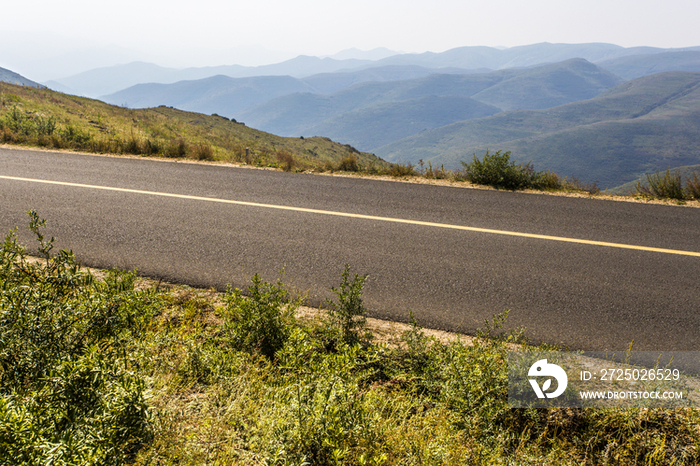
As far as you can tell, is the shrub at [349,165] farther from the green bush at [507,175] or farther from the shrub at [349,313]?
the shrub at [349,313]

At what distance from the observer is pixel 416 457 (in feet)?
6.57

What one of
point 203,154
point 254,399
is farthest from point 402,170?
point 254,399

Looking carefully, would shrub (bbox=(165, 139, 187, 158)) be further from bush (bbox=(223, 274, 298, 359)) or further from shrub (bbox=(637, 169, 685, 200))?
shrub (bbox=(637, 169, 685, 200))

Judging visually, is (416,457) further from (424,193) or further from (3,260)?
(424,193)

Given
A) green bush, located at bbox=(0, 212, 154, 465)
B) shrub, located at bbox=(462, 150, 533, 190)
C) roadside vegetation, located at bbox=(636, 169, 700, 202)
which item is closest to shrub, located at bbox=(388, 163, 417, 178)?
shrub, located at bbox=(462, 150, 533, 190)

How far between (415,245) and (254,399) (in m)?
3.56

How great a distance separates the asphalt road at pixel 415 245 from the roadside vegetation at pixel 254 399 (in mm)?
1016

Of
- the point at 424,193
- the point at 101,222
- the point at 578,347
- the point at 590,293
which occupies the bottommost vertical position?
the point at 578,347

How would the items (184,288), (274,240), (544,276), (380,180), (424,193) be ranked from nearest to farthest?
(184,288) → (544,276) → (274,240) → (424,193) → (380,180)

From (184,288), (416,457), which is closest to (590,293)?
(416,457)

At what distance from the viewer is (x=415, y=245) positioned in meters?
5.54

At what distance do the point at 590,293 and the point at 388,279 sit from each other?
244 centimetres

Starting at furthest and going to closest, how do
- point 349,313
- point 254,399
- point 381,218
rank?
1. point 381,218
2. point 349,313
3. point 254,399

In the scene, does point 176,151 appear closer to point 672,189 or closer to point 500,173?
point 500,173
